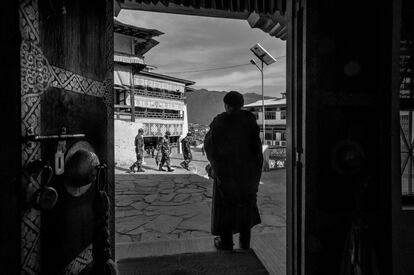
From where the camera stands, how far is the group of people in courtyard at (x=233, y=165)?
3648 mm

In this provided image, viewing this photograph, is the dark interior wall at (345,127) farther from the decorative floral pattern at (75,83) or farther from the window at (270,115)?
the window at (270,115)

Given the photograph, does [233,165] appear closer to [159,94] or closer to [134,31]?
[134,31]

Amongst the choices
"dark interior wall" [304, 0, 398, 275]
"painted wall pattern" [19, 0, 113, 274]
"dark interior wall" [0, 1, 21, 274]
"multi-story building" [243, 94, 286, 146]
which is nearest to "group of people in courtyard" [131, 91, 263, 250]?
"dark interior wall" [304, 0, 398, 275]

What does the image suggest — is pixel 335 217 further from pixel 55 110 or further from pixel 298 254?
pixel 55 110

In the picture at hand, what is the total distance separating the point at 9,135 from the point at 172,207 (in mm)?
5958

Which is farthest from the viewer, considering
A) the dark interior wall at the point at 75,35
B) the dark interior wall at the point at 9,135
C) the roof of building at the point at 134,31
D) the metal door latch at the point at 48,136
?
the roof of building at the point at 134,31

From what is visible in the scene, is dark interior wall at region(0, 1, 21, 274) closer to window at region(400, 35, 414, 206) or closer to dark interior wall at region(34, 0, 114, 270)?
dark interior wall at region(34, 0, 114, 270)

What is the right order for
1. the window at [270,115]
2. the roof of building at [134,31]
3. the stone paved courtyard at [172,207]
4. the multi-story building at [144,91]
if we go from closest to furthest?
the stone paved courtyard at [172,207] → the roof of building at [134,31] → the multi-story building at [144,91] → the window at [270,115]

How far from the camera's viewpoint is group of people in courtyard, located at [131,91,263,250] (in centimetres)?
365

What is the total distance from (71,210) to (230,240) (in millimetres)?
2692

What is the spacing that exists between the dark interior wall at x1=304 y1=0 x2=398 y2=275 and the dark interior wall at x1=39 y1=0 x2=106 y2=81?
6.06ft

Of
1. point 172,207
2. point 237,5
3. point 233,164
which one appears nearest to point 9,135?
point 233,164

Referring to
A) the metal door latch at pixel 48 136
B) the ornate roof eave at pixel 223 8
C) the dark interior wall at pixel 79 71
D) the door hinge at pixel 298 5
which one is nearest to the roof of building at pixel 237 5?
the ornate roof eave at pixel 223 8

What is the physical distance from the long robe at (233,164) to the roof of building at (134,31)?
21.3 meters
